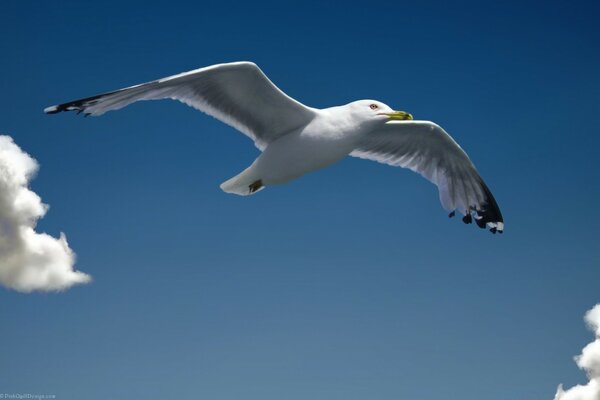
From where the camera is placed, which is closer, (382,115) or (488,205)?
(382,115)

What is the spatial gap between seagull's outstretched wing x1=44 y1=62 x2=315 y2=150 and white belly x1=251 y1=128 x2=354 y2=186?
200 millimetres

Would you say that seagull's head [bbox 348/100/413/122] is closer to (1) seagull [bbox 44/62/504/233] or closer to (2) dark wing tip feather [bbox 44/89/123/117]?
(1) seagull [bbox 44/62/504/233]

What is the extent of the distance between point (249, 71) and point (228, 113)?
78 centimetres

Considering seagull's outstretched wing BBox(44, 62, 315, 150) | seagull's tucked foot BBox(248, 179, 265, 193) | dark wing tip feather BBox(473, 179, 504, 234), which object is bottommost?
seagull's tucked foot BBox(248, 179, 265, 193)

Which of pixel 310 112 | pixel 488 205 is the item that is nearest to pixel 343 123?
pixel 310 112

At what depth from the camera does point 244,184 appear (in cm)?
793

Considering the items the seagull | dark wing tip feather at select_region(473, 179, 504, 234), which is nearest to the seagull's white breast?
the seagull

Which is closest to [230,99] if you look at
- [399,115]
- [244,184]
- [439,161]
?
[244,184]

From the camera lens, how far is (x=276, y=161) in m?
7.71

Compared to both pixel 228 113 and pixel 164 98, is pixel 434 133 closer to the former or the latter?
pixel 228 113

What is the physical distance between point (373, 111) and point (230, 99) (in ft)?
4.77

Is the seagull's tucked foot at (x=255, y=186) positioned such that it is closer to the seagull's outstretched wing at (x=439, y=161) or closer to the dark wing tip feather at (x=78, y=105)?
the seagull's outstretched wing at (x=439, y=161)

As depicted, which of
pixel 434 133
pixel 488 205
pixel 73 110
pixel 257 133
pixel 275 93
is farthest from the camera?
pixel 488 205

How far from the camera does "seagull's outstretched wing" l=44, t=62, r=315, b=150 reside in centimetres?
704
